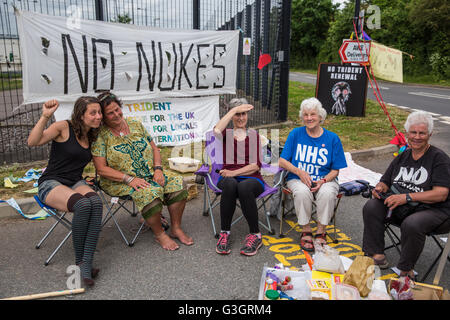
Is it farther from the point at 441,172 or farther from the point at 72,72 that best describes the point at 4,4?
the point at 441,172

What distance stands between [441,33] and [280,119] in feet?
77.7

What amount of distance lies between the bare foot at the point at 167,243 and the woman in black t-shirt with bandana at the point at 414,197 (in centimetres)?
173

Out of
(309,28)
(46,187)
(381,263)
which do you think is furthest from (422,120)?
(309,28)

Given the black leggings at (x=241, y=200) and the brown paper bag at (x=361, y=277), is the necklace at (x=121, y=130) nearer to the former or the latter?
the black leggings at (x=241, y=200)

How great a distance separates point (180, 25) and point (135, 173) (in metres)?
3.94

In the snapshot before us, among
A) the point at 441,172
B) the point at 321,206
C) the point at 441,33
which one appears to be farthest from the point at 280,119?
the point at 441,33

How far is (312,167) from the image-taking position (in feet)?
12.4

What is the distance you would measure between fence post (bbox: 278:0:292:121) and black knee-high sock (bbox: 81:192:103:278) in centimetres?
640

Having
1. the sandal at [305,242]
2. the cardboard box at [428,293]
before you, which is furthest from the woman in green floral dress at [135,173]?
the cardboard box at [428,293]

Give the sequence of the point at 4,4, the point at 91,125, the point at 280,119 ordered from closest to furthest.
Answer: the point at 91,125 < the point at 4,4 < the point at 280,119

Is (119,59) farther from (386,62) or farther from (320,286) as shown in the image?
(320,286)

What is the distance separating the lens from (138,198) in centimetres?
342
